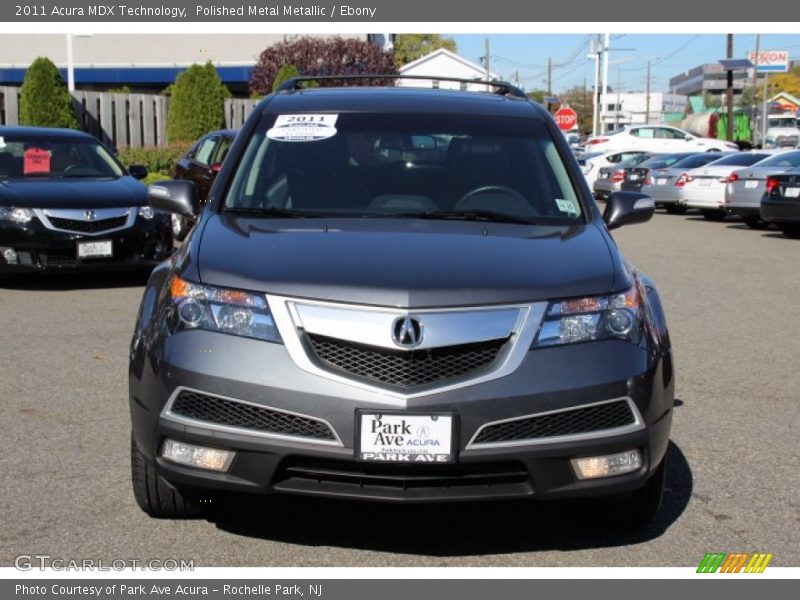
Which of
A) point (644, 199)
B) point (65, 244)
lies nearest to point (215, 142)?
point (65, 244)

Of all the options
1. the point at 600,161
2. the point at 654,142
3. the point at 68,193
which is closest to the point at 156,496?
the point at 68,193

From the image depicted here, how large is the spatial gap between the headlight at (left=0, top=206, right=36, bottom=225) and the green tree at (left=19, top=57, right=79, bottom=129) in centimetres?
1638

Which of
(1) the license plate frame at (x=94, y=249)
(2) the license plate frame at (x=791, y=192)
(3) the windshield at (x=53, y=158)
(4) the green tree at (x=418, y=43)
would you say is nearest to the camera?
(1) the license plate frame at (x=94, y=249)

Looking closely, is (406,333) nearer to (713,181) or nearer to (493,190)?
(493,190)

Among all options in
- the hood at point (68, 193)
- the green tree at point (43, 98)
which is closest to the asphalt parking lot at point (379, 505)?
the hood at point (68, 193)

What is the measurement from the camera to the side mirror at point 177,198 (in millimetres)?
5715

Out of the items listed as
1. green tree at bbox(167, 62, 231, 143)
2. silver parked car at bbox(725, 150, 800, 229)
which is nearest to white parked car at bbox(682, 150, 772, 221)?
silver parked car at bbox(725, 150, 800, 229)

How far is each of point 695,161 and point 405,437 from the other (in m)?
25.1

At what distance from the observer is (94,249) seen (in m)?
11.8

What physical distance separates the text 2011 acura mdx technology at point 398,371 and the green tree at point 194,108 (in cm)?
2904

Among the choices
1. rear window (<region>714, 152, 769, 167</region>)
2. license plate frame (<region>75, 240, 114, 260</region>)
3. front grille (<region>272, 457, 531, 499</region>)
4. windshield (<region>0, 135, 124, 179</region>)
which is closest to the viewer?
front grille (<region>272, 457, 531, 499</region>)

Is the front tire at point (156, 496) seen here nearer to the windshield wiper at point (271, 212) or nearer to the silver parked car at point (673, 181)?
the windshield wiper at point (271, 212)

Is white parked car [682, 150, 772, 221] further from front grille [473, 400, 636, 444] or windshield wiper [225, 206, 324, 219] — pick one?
front grille [473, 400, 636, 444]

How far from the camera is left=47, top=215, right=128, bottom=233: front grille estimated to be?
461 inches
